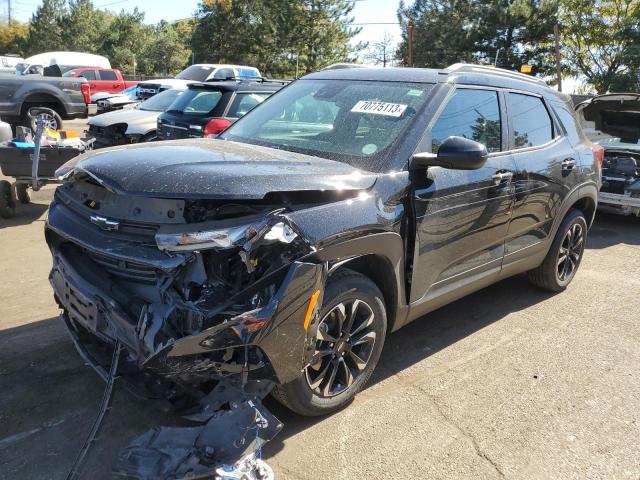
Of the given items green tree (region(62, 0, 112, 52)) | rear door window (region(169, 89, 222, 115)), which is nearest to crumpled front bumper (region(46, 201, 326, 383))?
rear door window (region(169, 89, 222, 115))

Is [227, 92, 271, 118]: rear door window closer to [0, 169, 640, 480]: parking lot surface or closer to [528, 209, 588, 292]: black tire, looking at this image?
[0, 169, 640, 480]: parking lot surface

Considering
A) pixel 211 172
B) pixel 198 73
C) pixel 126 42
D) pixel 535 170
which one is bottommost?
pixel 535 170

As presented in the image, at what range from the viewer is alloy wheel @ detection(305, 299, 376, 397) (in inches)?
118

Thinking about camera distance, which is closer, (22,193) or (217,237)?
(217,237)

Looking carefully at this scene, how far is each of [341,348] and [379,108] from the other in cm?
157

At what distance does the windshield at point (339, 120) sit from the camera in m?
3.44

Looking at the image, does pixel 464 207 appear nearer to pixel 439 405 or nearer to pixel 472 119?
pixel 472 119

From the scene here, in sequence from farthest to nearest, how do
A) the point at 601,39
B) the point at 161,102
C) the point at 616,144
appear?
the point at 601,39 → the point at 161,102 → the point at 616,144

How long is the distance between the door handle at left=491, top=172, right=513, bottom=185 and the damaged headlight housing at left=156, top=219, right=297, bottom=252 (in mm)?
2006

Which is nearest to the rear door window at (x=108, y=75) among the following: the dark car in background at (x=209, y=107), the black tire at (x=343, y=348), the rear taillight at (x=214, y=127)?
the dark car in background at (x=209, y=107)

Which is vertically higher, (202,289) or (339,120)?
A: (339,120)

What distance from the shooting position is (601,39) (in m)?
36.3

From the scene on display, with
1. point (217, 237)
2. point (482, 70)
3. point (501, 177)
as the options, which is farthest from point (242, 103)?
point (217, 237)

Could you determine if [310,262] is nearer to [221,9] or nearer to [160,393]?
[160,393]
